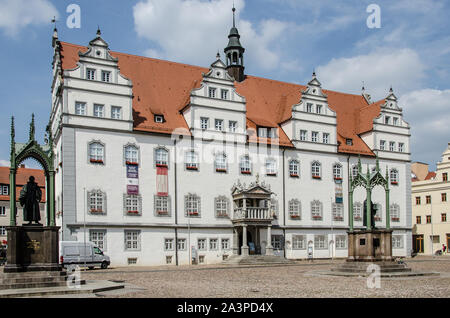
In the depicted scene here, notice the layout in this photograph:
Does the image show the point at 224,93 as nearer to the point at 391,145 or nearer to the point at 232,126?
the point at 232,126

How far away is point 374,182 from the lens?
27.8 m

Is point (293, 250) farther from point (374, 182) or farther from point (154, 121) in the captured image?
point (374, 182)

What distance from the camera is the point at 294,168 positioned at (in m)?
47.2

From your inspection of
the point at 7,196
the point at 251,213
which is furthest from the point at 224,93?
the point at 7,196

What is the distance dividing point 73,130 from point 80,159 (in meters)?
1.99

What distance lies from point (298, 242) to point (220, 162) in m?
9.54

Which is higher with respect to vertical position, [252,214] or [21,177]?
[21,177]

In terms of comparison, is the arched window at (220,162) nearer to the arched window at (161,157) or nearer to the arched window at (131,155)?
the arched window at (161,157)

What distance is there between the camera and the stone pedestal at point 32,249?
1852cm

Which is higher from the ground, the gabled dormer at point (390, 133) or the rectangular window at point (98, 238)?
the gabled dormer at point (390, 133)

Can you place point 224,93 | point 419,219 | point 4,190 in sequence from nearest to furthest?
1. point 224,93
2. point 419,219
3. point 4,190

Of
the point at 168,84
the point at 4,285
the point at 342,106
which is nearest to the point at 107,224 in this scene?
the point at 168,84

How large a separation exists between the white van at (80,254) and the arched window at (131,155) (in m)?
7.15

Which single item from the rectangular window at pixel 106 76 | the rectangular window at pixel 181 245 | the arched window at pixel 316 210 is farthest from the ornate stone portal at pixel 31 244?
the arched window at pixel 316 210
